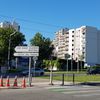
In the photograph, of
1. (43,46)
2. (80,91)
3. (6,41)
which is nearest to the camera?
(80,91)

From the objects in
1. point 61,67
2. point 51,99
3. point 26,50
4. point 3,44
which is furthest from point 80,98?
point 61,67

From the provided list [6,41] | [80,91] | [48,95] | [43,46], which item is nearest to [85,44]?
[43,46]

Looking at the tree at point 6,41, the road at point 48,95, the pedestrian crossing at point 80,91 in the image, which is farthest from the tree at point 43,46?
the road at point 48,95

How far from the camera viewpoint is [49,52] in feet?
322

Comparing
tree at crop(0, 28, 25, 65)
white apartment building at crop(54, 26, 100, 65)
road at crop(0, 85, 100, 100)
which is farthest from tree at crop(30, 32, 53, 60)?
road at crop(0, 85, 100, 100)

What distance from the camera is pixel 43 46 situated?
3880 inches

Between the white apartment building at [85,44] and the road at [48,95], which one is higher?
the white apartment building at [85,44]

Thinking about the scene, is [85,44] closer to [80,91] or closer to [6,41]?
[6,41]

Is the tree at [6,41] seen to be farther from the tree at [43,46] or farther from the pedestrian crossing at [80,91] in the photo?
the pedestrian crossing at [80,91]

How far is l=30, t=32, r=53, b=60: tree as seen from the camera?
320ft

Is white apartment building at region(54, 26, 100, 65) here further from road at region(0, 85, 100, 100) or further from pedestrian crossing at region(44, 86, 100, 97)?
road at region(0, 85, 100, 100)

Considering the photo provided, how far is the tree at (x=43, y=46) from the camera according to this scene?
97.7 meters

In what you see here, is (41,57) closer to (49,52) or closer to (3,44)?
(49,52)

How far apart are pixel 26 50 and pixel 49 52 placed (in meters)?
67.8
